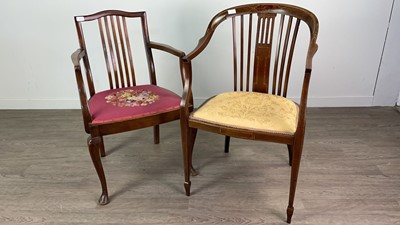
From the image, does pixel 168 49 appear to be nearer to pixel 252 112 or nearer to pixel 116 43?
pixel 116 43

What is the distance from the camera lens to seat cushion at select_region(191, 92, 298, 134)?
127cm

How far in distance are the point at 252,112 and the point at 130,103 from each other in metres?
0.58

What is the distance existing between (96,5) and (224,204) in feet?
5.10

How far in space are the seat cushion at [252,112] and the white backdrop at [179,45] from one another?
2.83 feet

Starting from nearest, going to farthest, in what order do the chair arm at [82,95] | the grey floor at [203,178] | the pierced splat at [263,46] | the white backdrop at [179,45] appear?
1. the chair arm at [82,95]
2. the grey floor at [203,178]
3. the pierced splat at [263,46]
4. the white backdrop at [179,45]

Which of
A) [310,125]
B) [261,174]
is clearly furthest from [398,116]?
[261,174]

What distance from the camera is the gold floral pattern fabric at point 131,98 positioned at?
4.91 ft

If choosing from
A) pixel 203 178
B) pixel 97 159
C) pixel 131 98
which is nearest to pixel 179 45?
pixel 131 98

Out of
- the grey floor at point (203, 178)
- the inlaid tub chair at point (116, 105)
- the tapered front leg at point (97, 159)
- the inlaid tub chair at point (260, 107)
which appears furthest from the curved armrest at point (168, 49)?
the grey floor at point (203, 178)

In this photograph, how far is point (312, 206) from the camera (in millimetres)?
1467

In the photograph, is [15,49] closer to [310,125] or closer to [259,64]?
[259,64]

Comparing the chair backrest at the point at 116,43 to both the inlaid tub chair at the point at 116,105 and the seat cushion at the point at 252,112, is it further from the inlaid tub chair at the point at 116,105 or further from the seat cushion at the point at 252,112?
the seat cushion at the point at 252,112

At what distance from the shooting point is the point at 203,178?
1.67 m

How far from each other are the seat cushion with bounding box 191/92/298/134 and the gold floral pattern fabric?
282 mm
